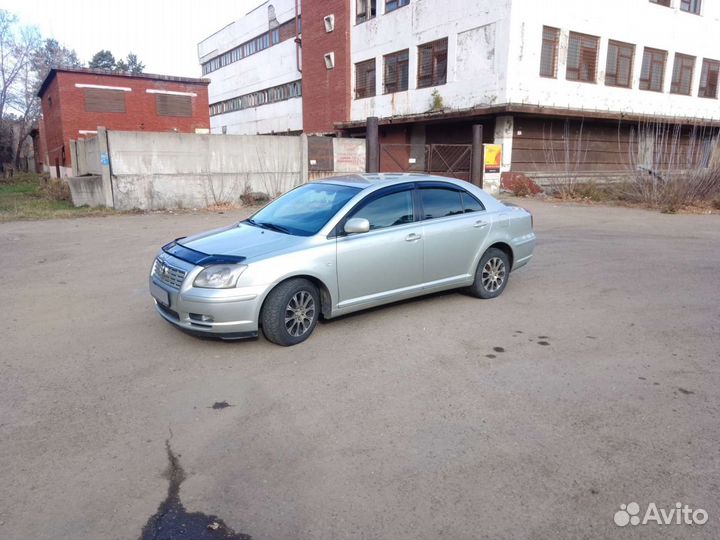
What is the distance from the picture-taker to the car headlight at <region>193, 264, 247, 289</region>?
474 centimetres

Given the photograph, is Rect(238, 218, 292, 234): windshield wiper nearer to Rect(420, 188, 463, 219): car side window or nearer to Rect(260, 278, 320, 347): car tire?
Rect(260, 278, 320, 347): car tire

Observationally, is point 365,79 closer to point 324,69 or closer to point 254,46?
point 324,69

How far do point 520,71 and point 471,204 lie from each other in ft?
49.6

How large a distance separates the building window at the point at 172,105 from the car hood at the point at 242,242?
3002 centimetres

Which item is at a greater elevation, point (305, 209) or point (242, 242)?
point (305, 209)

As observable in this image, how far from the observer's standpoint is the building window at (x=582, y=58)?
824 inches

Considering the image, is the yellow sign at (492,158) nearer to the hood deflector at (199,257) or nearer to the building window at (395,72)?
the building window at (395,72)

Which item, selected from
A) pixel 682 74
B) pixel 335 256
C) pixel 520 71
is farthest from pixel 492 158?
pixel 335 256

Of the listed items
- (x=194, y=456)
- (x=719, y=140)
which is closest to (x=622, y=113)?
(x=719, y=140)

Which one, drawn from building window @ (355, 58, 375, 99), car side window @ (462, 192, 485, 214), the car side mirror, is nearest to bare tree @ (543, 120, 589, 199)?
→ building window @ (355, 58, 375, 99)

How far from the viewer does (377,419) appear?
148 inches

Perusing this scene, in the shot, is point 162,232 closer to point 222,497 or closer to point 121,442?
point 121,442

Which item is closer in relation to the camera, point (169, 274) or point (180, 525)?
point (180, 525)

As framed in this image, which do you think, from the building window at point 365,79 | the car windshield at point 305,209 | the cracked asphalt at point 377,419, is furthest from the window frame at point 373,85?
the cracked asphalt at point 377,419
